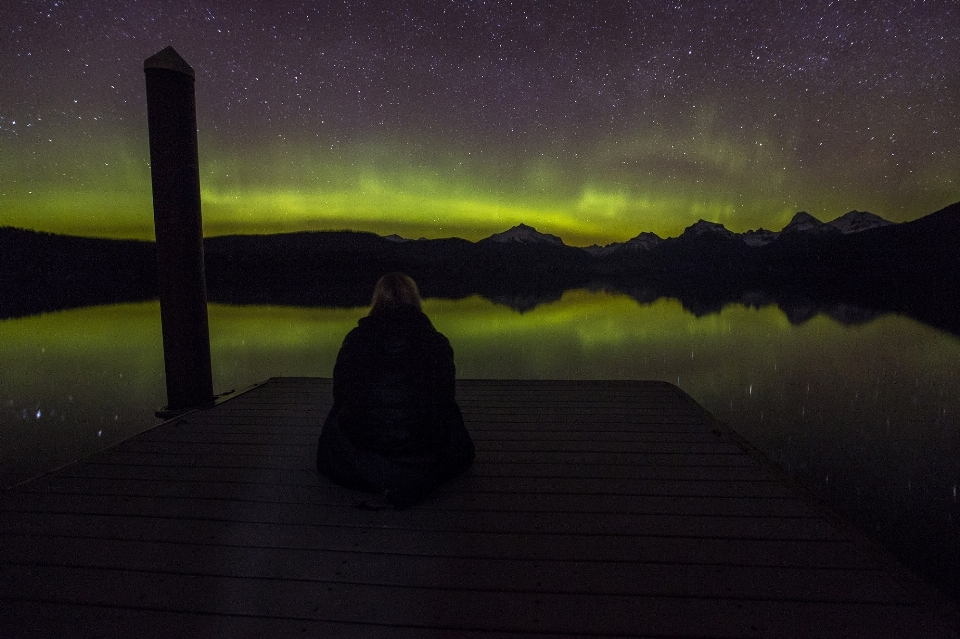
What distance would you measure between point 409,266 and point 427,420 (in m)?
100

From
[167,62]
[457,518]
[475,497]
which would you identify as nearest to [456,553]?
[457,518]

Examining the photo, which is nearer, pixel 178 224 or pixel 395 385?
pixel 395 385

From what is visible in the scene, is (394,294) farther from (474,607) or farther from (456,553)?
(474,607)

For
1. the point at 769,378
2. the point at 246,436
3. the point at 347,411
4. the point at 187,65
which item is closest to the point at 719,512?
the point at 347,411

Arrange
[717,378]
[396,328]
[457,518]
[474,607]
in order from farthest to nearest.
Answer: [717,378] → [396,328] → [457,518] → [474,607]

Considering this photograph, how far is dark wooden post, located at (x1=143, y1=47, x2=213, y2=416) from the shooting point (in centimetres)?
460

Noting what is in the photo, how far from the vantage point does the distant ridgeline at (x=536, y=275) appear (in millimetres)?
42562

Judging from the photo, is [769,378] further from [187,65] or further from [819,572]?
[187,65]

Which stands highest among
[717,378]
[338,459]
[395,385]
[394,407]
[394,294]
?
[394,294]

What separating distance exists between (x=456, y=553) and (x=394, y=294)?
1.54 meters

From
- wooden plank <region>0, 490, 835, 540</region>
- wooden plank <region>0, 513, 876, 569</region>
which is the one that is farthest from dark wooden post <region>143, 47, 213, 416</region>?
wooden plank <region>0, 513, 876, 569</region>

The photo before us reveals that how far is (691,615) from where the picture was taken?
201cm

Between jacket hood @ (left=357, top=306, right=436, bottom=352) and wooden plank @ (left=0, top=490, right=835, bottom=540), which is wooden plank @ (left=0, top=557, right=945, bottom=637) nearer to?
wooden plank @ (left=0, top=490, right=835, bottom=540)

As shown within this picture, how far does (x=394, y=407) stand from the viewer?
2.84m
